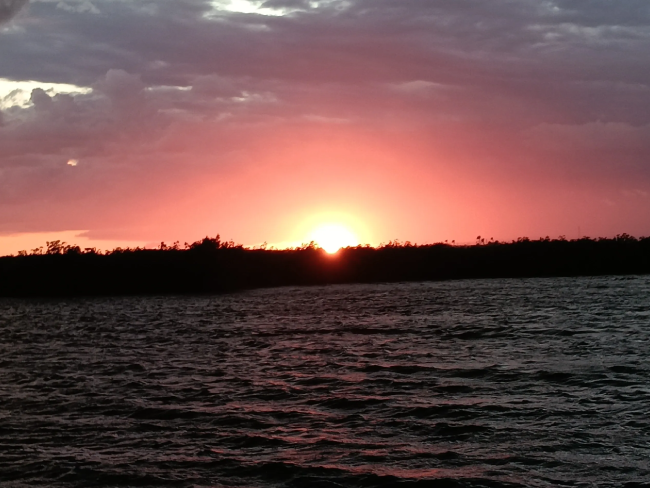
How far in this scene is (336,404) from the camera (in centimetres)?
2030

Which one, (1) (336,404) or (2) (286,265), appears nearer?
(1) (336,404)

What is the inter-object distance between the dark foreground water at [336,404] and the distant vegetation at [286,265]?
42.8m

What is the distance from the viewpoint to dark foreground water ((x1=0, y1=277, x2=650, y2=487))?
14445 mm

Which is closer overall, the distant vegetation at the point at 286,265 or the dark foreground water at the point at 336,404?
the dark foreground water at the point at 336,404

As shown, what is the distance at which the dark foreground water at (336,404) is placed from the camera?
14.4 m

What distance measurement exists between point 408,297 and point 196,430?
46.9 m

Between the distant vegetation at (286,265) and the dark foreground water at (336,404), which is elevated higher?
the distant vegetation at (286,265)

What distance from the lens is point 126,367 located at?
28500mm

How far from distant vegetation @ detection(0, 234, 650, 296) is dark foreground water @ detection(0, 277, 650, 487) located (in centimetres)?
4280

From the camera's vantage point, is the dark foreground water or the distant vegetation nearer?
the dark foreground water

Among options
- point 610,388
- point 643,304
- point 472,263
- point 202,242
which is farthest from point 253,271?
point 610,388

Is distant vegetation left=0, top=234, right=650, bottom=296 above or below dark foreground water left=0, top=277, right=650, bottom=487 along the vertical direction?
above

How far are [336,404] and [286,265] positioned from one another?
231 feet

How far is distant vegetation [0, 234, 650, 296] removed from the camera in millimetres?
85125
